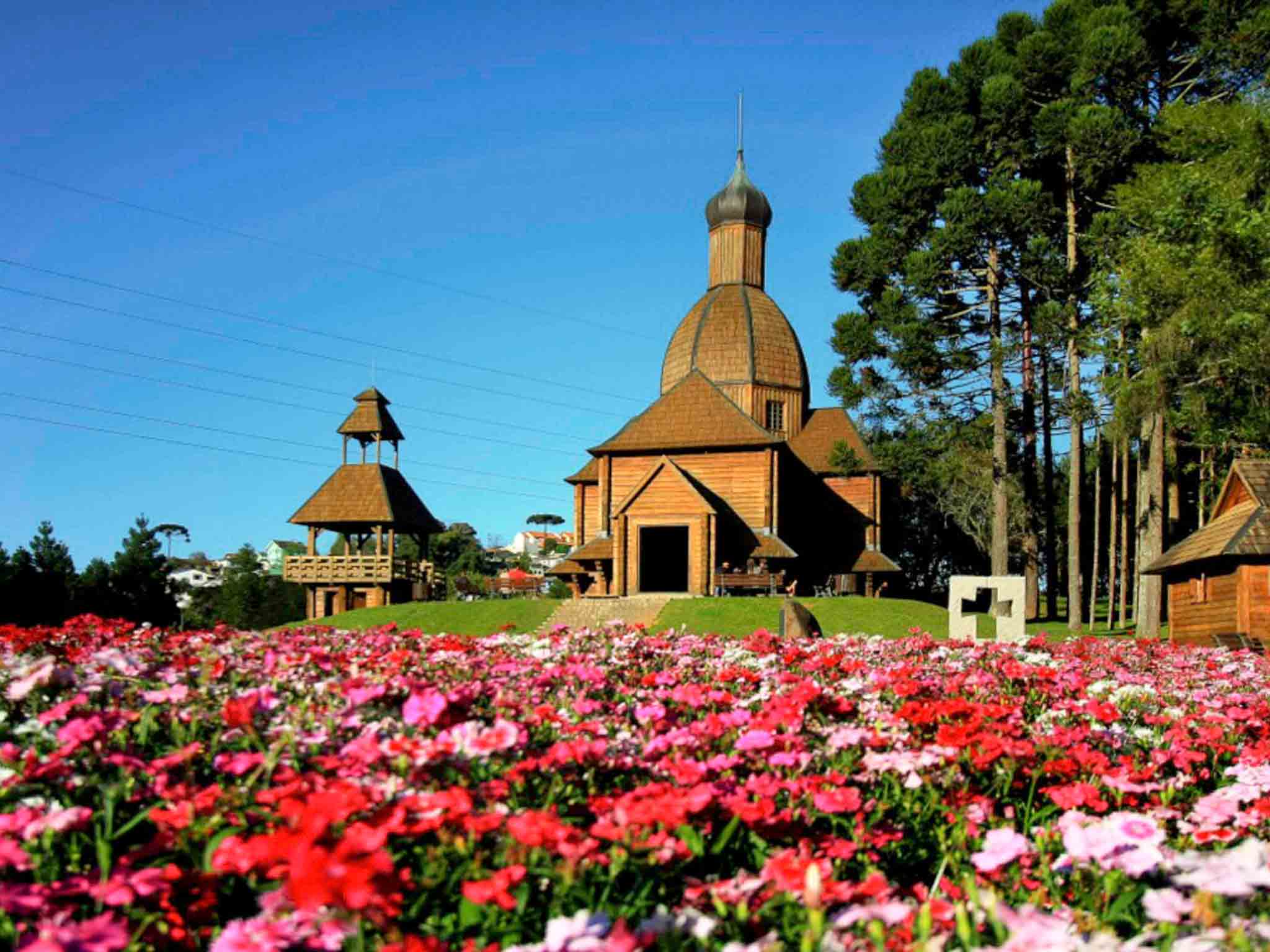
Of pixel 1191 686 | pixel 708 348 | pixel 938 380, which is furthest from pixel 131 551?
pixel 1191 686

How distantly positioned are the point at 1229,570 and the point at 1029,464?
18577 mm

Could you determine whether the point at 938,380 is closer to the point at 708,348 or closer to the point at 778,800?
the point at 708,348

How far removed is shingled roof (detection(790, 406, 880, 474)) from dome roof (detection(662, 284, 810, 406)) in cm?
138

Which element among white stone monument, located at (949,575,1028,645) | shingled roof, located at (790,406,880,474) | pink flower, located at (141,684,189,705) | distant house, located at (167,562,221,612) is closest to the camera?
pink flower, located at (141,684,189,705)

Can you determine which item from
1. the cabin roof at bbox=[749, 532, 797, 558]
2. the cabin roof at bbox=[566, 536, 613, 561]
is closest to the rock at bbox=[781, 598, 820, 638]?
the cabin roof at bbox=[749, 532, 797, 558]

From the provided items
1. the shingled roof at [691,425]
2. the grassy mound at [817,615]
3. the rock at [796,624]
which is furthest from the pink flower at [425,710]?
the shingled roof at [691,425]

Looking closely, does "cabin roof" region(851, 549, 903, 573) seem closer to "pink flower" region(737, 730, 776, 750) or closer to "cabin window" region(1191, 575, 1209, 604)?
"cabin window" region(1191, 575, 1209, 604)

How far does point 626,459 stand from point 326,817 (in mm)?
36239

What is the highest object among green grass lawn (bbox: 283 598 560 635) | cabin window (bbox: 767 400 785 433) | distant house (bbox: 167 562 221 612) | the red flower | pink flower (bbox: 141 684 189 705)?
cabin window (bbox: 767 400 785 433)

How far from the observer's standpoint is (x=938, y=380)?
39.5 meters

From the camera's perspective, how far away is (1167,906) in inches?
103

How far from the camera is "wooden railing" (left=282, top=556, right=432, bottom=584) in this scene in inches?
1543

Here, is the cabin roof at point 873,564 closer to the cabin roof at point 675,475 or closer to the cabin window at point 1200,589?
the cabin roof at point 675,475

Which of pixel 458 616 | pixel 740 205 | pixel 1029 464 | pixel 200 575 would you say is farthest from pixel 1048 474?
pixel 200 575
